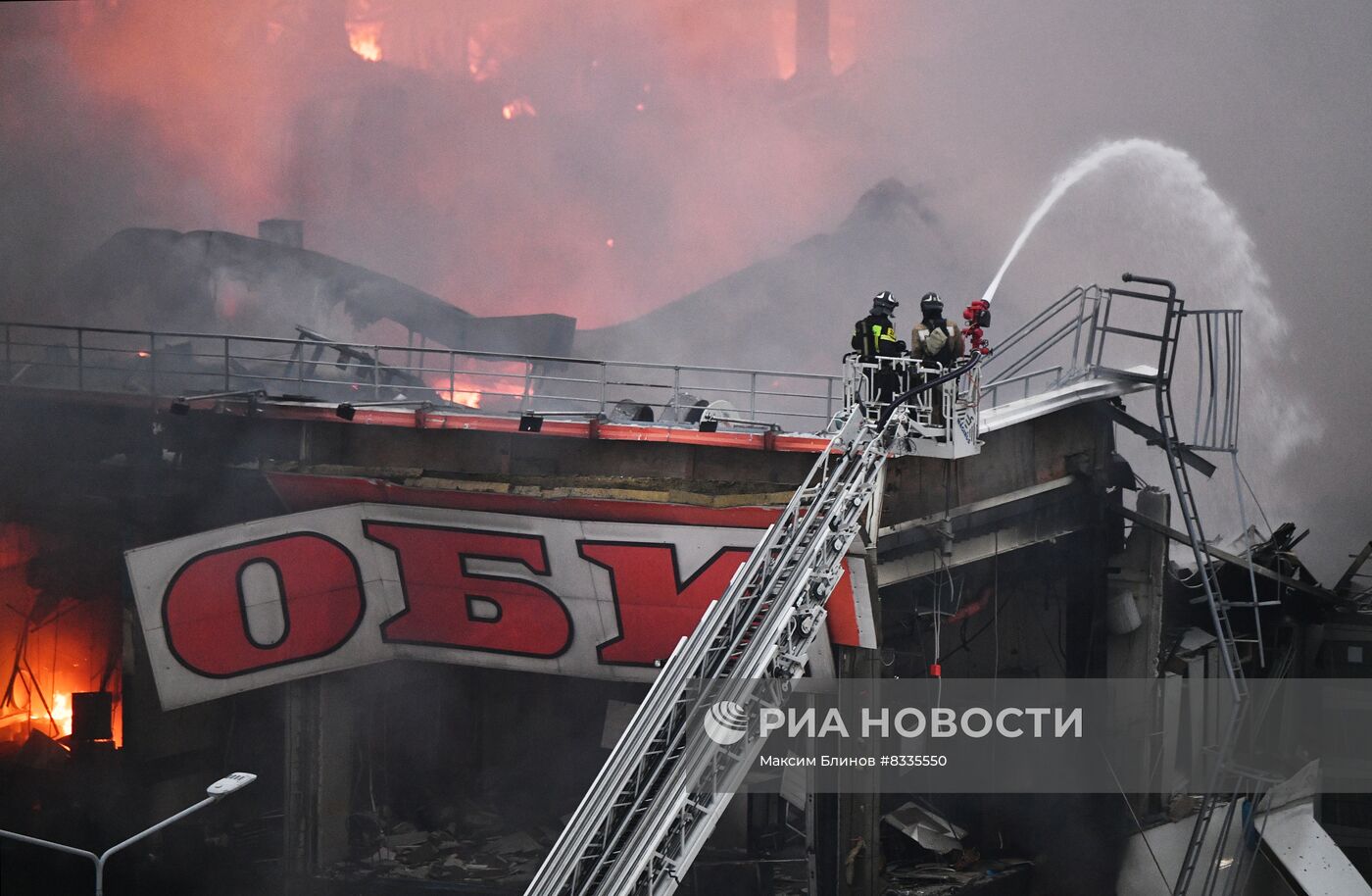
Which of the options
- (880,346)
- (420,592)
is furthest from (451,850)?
(880,346)

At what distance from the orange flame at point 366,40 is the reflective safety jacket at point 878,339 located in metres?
22.0

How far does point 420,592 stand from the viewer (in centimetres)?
1783

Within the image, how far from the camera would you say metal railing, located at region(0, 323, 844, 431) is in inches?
687

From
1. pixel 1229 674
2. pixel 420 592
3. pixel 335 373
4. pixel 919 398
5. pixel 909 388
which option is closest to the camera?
pixel 909 388

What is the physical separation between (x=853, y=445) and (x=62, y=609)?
582 inches

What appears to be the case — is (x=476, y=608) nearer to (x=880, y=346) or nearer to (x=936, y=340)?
(x=880, y=346)

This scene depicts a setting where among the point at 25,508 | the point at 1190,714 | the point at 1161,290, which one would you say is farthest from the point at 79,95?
the point at 1161,290

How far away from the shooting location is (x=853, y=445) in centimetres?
1223

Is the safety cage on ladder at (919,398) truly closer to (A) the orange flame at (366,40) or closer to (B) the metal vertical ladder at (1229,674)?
(B) the metal vertical ladder at (1229,674)

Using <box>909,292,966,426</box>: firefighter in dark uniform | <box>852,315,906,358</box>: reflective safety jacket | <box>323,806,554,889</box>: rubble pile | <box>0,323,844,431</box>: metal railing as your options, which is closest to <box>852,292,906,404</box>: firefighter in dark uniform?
<box>852,315,906,358</box>: reflective safety jacket

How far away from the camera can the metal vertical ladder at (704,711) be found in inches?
399

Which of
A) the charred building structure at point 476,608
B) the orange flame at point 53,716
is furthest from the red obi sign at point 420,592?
the orange flame at point 53,716

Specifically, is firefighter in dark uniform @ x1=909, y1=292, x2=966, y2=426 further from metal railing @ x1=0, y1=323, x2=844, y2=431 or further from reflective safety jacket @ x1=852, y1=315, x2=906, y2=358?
metal railing @ x1=0, y1=323, x2=844, y2=431

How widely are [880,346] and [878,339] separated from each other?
78 millimetres
